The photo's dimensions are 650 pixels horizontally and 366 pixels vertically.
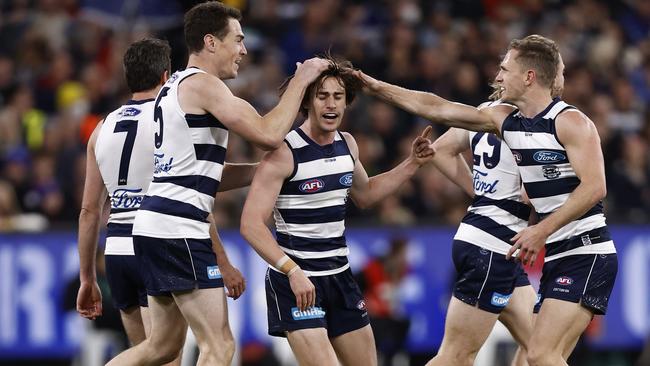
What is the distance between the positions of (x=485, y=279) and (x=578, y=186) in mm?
1202

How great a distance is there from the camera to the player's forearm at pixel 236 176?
347 inches

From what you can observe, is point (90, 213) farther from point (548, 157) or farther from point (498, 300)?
point (548, 157)

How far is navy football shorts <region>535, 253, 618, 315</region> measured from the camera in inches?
330

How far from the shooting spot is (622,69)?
58.9ft

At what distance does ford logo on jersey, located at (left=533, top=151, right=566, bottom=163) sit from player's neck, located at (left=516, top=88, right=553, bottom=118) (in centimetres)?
29

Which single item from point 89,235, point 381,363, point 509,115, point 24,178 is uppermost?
point 509,115

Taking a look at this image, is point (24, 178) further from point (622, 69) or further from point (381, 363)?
point (622, 69)

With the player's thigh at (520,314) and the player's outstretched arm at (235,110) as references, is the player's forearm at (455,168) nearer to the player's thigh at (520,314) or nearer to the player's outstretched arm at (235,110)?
the player's thigh at (520,314)

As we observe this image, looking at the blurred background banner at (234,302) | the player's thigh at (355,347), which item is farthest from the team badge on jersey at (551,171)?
the blurred background banner at (234,302)

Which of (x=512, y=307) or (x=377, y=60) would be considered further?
(x=377, y=60)

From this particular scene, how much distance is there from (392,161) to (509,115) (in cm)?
674

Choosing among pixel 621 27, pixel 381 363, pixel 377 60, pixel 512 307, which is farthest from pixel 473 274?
pixel 621 27

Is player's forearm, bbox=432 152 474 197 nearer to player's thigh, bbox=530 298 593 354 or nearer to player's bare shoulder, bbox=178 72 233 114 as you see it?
player's thigh, bbox=530 298 593 354

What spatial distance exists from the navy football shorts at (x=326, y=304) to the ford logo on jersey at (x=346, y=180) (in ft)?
1.95
